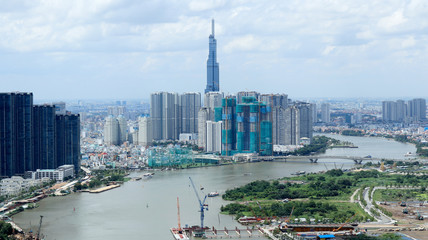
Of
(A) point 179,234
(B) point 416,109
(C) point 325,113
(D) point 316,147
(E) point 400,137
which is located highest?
(B) point 416,109

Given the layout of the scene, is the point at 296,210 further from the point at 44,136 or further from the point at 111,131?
the point at 111,131

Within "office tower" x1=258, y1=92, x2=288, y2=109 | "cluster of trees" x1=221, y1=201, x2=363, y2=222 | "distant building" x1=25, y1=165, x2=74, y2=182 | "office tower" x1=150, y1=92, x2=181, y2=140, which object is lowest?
"cluster of trees" x1=221, y1=201, x2=363, y2=222

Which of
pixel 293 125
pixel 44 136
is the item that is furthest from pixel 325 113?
pixel 44 136

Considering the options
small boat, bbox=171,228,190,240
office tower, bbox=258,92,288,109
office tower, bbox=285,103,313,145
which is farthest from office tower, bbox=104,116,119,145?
small boat, bbox=171,228,190,240

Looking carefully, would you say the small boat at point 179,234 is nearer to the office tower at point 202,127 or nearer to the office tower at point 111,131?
the office tower at point 202,127

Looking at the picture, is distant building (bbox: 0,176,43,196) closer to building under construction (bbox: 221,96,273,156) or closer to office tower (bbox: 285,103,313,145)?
building under construction (bbox: 221,96,273,156)

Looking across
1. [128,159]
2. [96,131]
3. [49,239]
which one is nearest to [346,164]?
[128,159]
